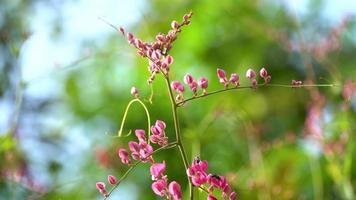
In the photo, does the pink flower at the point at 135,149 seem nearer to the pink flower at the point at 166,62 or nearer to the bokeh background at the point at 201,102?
the pink flower at the point at 166,62

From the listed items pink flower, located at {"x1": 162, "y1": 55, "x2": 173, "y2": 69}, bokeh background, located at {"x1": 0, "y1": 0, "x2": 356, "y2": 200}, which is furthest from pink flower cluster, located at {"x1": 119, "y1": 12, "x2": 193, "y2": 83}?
bokeh background, located at {"x1": 0, "y1": 0, "x2": 356, "y2": 200}

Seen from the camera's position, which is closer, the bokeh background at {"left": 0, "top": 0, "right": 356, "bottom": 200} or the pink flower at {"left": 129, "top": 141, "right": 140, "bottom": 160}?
the pink flower at {"left": 129, "top": 141, "right": 140, "bottom": 160}

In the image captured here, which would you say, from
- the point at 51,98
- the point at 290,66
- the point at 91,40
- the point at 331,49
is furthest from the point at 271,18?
the point at 331,49

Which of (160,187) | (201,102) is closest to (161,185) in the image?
(160,187)

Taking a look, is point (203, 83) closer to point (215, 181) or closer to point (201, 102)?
point (215, 181)

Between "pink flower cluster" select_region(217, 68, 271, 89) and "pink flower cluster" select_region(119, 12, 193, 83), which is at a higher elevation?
"pink flower cluster" select_region(119, 12, 193, 83)

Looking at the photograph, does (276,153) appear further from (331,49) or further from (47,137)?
(47,137)

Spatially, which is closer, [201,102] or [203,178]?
[203,178]

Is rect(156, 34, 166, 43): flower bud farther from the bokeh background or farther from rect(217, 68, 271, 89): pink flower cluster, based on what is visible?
the bokeh background
